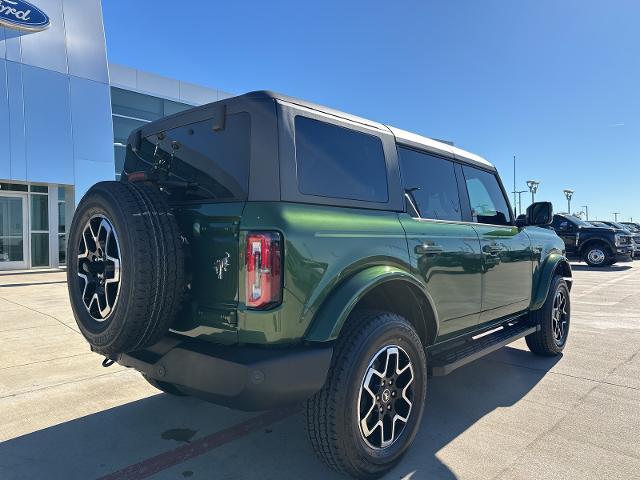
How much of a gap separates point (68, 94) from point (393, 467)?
15791mm

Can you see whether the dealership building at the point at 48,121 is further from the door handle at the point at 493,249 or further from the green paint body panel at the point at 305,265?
the green paint body panel at the point at 305,265

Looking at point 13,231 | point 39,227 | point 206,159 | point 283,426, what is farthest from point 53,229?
point 206,159

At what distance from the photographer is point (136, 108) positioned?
1853cm

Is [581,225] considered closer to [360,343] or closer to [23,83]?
[360,343]

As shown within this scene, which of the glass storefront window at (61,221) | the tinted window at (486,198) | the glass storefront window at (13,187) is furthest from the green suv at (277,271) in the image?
the glass storefront window at (61,221)

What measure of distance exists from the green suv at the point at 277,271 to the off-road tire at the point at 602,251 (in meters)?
16.2

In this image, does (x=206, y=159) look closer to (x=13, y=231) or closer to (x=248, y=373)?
(x=248, y=373)

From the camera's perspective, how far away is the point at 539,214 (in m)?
4.59

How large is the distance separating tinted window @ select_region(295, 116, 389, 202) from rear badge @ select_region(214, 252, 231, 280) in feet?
1.68

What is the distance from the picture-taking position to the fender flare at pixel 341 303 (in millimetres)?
2273

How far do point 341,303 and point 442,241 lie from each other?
1.16 m

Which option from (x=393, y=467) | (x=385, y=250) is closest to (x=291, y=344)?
(x=385, y=250)

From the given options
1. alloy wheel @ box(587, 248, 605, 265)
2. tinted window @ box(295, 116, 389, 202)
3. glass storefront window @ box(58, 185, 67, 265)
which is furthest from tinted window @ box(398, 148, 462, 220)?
alloy wheel @ box(587, 248, 605, 265)

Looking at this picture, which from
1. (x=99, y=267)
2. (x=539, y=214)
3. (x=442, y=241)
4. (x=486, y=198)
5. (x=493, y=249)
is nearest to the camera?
(x=99, y=267)
